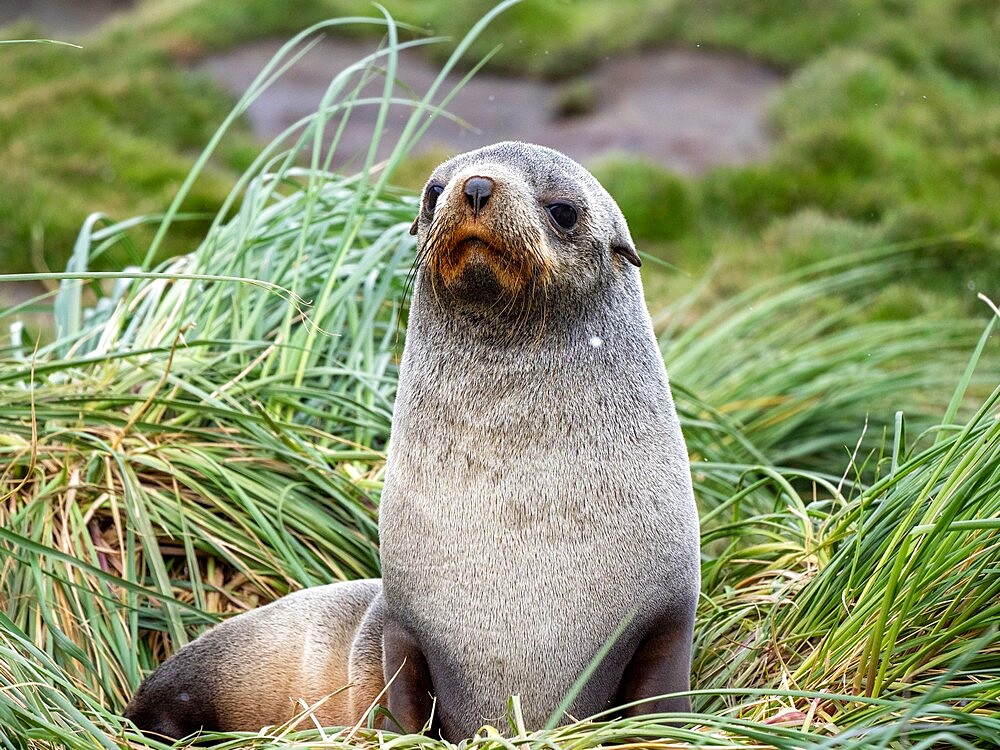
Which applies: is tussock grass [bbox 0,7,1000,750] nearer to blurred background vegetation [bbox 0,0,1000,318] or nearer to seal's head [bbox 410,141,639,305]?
seal's head [bbox 410,141,639,305]

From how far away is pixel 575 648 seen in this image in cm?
301

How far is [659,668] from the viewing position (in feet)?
9.95

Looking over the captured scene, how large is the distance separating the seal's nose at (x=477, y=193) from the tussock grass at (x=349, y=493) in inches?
20.9

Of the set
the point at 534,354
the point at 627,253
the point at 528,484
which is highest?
the point at 627,253

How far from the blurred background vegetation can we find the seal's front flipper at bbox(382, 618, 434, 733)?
4746 mm

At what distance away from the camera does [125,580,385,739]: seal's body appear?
3.49 metres

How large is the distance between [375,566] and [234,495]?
495mm

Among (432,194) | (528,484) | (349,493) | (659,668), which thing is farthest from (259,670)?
(432,194)

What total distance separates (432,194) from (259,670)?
54.9 inches

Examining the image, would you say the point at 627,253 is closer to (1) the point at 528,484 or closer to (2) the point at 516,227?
(2) the point at 516,227

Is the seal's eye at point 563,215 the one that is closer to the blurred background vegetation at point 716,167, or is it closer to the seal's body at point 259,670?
Answer: the seal's body at point 259,670

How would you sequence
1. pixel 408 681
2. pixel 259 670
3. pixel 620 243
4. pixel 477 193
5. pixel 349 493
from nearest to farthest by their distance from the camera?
pixel 477 193 → pixel 408 681 → pixel 620 243 → pixel 259 670 → pixel 349 493

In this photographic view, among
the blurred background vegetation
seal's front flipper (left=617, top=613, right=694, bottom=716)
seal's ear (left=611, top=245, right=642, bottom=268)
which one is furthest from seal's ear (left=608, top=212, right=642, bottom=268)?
the blurred background vegetation

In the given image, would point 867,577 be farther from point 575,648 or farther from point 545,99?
point 545,99
